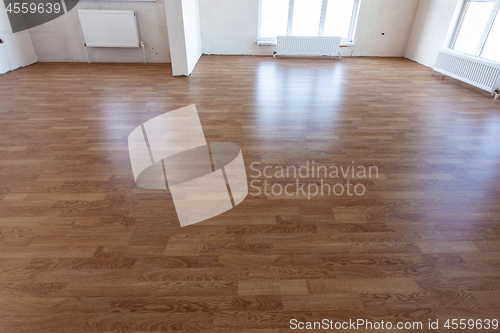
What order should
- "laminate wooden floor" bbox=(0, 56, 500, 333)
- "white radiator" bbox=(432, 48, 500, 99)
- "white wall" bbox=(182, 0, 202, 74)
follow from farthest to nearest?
"white wall" bbox=(182, 0, 202, 74) < "white radiator" bbox=(432, 48, 500, 99) < "laminate wooden floor" bbox=(0, 56, 500, 333)

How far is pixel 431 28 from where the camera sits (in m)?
6.48

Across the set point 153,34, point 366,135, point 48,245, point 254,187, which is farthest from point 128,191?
point 153,34

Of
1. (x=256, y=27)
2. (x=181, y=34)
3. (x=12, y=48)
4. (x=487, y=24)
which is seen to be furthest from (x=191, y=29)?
(x=487, y=24)

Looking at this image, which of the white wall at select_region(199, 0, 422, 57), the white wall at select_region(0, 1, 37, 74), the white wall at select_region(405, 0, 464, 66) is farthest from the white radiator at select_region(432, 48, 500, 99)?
the white wall at select_region(0, 1, 37, 74)

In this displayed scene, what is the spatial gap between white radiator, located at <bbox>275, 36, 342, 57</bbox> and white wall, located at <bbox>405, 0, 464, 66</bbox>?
1909 millimetres

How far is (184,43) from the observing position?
204 inches

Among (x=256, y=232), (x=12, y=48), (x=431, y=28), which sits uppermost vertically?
(x=431, y=28)

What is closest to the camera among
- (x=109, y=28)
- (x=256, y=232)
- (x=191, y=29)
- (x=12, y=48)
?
(x=256, y=232)

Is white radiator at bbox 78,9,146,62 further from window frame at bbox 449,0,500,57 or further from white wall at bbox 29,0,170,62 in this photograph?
window frame at bbox 449,0,500,57

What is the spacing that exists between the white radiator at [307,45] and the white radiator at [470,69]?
2.39 m

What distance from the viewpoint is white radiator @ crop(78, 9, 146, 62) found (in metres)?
6.03

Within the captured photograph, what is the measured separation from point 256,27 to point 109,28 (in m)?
3.40

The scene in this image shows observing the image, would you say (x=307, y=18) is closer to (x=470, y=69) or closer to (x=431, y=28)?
(x=431, y=28)

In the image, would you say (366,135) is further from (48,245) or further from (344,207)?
(48,245)
